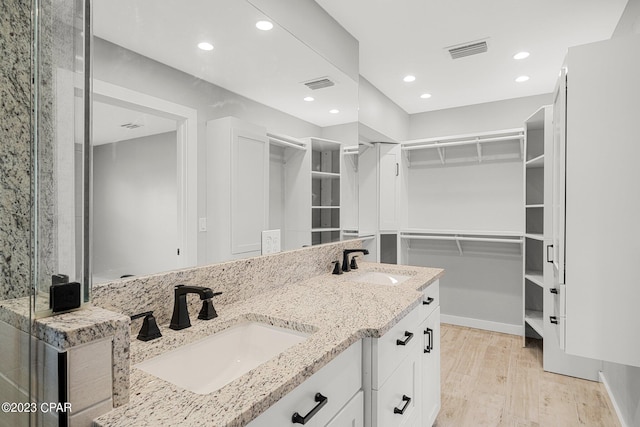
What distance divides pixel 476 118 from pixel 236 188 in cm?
344

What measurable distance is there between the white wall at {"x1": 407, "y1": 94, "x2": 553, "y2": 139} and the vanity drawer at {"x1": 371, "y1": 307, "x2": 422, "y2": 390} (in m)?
3.04

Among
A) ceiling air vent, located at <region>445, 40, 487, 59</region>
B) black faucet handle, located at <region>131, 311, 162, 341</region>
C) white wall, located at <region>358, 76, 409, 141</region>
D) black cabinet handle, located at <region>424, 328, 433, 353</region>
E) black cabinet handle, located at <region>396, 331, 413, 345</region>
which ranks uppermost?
ceiling air vent, located at <region>445, 40, 487, 59</region>

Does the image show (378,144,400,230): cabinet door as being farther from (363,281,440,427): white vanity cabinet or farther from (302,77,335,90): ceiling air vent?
(363,281,440,427): white vanity cabinet

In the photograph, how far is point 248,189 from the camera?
1.55m

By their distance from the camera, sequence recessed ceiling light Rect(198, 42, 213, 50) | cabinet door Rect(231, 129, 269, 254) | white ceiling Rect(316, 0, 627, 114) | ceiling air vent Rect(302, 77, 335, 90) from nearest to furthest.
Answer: recessed ceiling light Rect(198, 42, 213, 50) → cabinet door Rect(231, 129, 269, 254) → ceiling air vent Rect(302, 77, 335, 90) → white ceiling Rect(316, 0, 627, 114)

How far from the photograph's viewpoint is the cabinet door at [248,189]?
1.47 meters

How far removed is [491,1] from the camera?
6.88 ft

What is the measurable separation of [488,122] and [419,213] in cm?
129

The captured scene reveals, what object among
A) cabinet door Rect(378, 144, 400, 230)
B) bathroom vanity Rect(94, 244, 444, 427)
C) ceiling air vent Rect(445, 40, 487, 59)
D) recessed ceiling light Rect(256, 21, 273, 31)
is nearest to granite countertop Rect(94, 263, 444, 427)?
bathroom vanity Rect(94, 244, 444, 427)

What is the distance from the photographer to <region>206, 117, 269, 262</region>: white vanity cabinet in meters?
1.36

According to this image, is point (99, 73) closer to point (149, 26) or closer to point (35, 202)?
point (149, 26)

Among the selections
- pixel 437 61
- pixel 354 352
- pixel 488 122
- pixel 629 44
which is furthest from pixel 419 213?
pixel 354 352

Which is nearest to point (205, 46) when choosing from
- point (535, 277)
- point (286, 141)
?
point (286, 141)

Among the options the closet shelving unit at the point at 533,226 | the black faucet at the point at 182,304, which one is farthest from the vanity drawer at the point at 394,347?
the closet shelving unit at the point at 533,226
